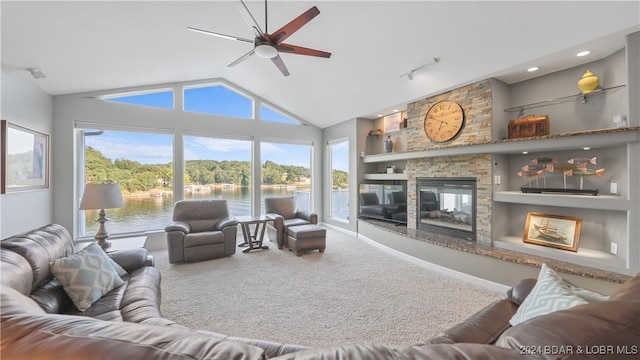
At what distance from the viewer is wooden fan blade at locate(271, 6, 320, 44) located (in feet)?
6.67

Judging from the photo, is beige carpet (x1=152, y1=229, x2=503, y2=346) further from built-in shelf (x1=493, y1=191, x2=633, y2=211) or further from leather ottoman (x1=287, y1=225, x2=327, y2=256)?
built-in shelf (x1=493, y1=191, x2=633, y2=211)

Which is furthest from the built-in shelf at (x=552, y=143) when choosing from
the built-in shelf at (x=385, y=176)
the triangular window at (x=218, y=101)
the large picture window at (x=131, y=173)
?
the large picture window at (x=131, y=173)

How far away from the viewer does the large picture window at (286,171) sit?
5.84 meters

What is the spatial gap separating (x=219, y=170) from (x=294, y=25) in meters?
3.94

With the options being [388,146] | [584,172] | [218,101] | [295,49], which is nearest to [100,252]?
[295,49]

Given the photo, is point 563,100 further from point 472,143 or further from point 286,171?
point 286,171

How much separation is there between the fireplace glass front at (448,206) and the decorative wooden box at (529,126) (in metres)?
0.78

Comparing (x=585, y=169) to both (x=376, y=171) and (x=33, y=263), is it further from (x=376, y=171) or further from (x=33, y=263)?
(x=33, y=263)

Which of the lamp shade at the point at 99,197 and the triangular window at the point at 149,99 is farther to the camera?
the triangular window at the point at 149,99

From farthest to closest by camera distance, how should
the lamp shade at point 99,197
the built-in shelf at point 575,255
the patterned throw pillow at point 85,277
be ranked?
the lamp shade at point 99,197 → the built-in shelf at point 575,255 → the patterned throw pillow at point 85,277

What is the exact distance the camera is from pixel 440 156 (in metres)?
3.80

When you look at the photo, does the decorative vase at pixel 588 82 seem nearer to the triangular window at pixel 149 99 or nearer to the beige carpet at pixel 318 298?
the beige carpet at pixel 318 298

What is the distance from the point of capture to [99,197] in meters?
2.59

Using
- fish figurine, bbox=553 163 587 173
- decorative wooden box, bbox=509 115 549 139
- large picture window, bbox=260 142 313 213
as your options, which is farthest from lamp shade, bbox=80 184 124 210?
fish figurine, bbox=553 163 587 173
